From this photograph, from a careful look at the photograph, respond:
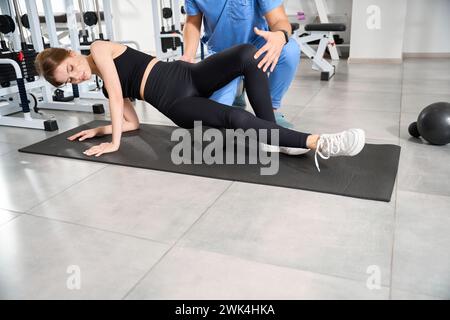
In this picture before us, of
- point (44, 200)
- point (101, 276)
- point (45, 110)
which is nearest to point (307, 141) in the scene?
point (101, 276)

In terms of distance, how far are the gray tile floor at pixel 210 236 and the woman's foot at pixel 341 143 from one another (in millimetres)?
202

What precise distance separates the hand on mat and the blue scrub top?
2.81 ft

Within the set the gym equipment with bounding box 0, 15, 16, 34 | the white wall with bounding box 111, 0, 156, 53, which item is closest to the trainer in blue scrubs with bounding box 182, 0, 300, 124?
the gym equipment with bounding box 0, 15, 16, 34

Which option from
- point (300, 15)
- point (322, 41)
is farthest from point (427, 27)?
point (322, 41)

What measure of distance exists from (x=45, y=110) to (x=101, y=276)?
254cm

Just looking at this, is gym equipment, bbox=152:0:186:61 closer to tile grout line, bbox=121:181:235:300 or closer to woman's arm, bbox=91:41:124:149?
woman's arm, bbox=91:41:124:149

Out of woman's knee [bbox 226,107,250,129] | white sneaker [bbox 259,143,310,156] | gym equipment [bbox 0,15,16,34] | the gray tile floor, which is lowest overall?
the gray tile floor

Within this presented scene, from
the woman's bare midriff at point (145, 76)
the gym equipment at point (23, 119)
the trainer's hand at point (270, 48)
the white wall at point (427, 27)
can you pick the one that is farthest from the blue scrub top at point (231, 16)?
the white wall at point (427, 27)

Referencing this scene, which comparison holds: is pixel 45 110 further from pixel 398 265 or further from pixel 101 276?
pixel 398 265

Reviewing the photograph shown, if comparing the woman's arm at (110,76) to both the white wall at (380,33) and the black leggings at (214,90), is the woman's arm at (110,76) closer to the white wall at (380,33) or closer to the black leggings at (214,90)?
the black leggings at (214,90)

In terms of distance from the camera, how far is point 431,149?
2.09 m

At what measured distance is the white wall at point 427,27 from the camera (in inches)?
188

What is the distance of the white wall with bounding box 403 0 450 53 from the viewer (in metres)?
4.77

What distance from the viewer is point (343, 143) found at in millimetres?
1654
